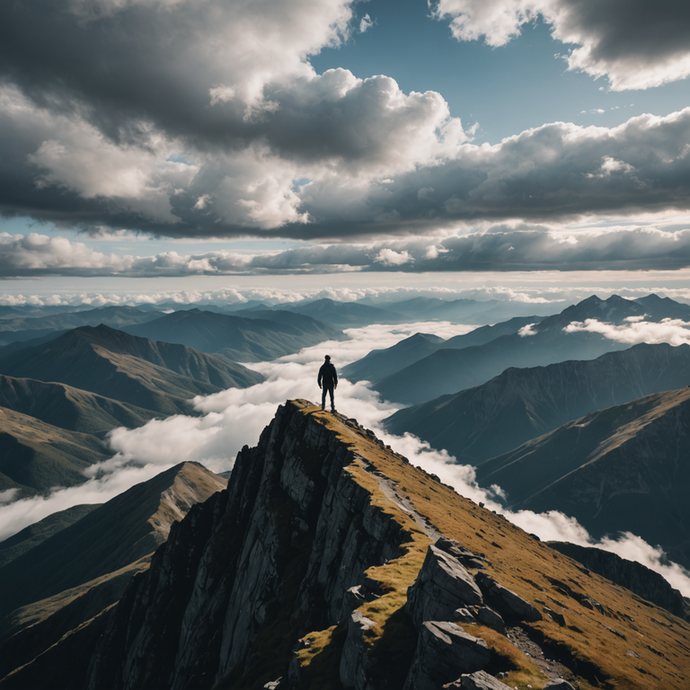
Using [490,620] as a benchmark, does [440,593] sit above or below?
above

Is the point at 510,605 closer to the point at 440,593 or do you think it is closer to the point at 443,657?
the point at 440,593

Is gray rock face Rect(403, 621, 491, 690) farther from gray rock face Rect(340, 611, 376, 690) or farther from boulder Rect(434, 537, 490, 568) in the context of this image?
boulder Rect(434, 537, 490, 568)

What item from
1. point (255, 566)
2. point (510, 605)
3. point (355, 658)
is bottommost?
point (255, 566)

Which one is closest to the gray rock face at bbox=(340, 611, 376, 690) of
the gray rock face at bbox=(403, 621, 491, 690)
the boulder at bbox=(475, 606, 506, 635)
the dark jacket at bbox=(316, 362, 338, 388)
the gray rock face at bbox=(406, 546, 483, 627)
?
the gray rock face at bbox=(403, 621, 491, 690)

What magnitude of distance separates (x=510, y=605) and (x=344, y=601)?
51.1 ft

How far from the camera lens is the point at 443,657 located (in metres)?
22.2

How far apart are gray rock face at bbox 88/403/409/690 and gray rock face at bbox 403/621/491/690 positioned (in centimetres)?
1422

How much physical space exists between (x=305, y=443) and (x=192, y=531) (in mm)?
49407

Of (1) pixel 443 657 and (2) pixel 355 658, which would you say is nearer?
(1) pixel 443 657

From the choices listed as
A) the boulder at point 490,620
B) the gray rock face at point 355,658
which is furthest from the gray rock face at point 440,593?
the gray rock face at point 355,658

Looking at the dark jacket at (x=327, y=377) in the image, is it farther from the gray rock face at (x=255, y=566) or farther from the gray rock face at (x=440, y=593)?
the gray rock face at (x=440, y=593)

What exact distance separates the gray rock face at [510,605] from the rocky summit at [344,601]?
0.38 ft

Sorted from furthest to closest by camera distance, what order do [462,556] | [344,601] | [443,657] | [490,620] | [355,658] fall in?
1. [462,556]
2. [344,601]
3. [490,620]
4. [355,658]
5. [443,657]

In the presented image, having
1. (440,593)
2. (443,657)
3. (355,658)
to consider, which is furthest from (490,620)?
(355,658)
